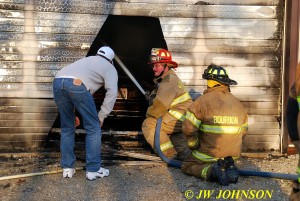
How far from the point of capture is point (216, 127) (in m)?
5.48

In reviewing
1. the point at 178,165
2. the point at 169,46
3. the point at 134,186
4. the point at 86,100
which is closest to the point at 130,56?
the point at 169,46

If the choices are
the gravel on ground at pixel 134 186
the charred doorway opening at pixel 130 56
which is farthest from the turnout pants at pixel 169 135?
the charred doorway opening at pixel 130 56

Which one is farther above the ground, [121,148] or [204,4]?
[204,4]

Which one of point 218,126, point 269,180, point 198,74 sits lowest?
point 269,180

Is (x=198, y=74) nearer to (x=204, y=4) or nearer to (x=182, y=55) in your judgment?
(x=182, y=55)

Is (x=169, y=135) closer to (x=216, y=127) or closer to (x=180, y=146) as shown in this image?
(x=180, y=146)

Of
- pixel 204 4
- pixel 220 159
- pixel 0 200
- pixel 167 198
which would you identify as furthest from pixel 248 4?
pixel 0 200

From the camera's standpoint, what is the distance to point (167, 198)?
5.04 m

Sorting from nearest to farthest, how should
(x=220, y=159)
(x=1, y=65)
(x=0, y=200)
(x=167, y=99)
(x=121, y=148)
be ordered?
(x=0, y=200)
(x=220, y=159)
(x=167, y=99)
(x=1, y=65)
(x=121, y=148)

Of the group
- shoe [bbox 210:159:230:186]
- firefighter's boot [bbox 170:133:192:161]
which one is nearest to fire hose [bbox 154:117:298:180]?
firefighter's boot [bbox 170:133:192:161]

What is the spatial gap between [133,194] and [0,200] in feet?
4.56

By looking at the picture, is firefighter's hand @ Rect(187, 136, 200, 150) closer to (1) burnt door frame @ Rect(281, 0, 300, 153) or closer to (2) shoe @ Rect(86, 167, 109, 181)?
(2) shoe @ Rect(86, 167, 109, 181)

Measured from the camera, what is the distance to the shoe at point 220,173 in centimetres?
533

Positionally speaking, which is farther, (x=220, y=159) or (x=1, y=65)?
(x=1, y=65)
